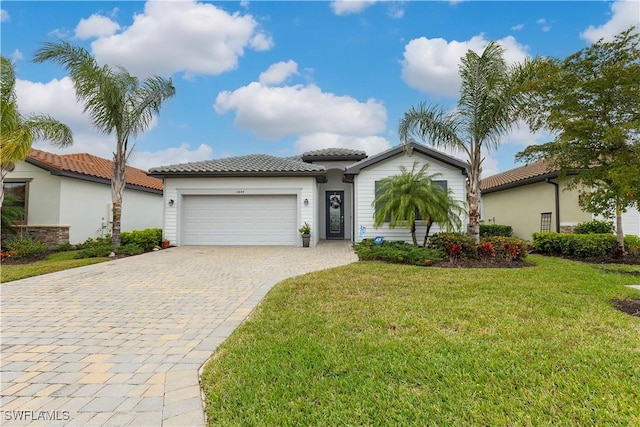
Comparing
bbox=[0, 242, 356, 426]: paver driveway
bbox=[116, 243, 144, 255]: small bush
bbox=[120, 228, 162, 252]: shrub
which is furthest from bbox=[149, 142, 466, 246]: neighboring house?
bbox=[0, 242, 356, 426]: paver driveway

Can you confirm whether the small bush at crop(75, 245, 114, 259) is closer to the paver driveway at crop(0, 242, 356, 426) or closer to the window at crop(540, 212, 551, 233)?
the paver driveway at crop(0, 242, 356, 426)

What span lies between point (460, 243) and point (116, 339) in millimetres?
8840

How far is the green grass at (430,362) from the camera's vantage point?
244 cm

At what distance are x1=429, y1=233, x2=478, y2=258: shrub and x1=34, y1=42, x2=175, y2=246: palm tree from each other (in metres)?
11.2

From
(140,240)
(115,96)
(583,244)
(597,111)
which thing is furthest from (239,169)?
(583,244)

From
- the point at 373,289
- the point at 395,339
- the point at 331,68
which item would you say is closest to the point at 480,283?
the point at 373,289

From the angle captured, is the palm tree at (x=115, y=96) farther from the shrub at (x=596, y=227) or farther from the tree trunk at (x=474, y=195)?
the shrub at (x=596, y=227)

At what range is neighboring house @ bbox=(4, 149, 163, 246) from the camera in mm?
13352

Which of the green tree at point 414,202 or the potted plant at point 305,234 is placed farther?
the potted plant at point 305,234

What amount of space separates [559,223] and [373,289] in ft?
37.0

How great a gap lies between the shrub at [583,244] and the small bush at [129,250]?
14879 mm

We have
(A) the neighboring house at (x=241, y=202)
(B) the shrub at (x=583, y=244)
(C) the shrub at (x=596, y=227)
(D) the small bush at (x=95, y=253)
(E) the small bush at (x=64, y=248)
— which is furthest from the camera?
(A) the neighboring house at (x=241, y=202)

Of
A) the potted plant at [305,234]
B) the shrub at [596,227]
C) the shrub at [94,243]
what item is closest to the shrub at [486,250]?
the shrub at [596,227]

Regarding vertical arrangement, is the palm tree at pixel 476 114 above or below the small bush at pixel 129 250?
above
